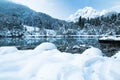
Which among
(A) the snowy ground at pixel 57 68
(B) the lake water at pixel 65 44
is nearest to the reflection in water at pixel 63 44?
(B) the lake water at pixel 65 44

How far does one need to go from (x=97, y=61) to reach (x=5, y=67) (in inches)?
89.4

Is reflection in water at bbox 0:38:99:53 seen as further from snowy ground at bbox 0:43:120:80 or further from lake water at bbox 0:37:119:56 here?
snowy ground at bbox 0:43:120:80

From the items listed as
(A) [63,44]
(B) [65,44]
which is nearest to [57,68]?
(B) [65,44]

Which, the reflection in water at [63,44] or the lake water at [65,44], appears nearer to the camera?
the lake water at [65,44]

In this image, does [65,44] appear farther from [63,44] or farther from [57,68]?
[57,68]

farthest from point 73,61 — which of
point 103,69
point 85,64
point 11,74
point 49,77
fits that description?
point 11,74

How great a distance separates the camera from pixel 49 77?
4.72 meters

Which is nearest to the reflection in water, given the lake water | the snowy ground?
the lake water

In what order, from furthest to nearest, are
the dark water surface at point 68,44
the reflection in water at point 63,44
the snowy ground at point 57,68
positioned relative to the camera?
1. the reflection in water at point 63,44
2. the dark water surface at point 68,44
3. the snowy ground at point 57,68

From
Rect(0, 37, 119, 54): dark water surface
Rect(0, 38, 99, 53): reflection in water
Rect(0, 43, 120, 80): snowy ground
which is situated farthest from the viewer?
Rect(0, 38, 99, 53): reflection in water

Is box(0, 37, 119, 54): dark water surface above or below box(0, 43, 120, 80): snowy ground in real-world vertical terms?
below

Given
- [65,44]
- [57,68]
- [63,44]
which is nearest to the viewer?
[57,68]

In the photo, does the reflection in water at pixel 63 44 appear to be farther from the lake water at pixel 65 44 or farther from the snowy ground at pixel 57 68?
the snowy ground at pixel 57 68

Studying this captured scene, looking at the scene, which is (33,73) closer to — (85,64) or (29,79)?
(29,79)
